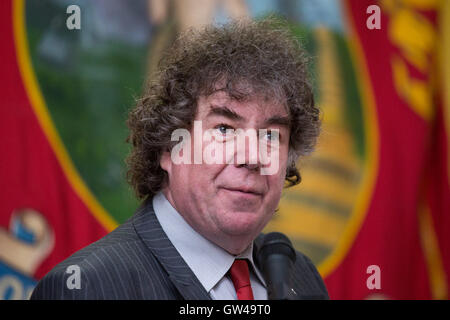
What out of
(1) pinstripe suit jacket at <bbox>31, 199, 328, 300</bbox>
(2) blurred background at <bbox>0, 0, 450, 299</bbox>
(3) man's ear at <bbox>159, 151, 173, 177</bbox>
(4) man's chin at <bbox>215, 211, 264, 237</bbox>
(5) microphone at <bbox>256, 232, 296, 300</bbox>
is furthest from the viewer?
(2) blurred background at <bbox>0, 0, 450, 299</bbox>

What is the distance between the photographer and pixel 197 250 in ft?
4.60

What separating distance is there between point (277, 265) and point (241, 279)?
0.32 metres

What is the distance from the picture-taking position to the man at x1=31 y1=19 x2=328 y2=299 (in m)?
1.31

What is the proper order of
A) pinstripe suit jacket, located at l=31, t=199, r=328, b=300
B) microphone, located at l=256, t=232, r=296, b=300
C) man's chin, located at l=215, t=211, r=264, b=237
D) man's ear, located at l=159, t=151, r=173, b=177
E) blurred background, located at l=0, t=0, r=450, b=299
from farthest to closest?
blurred background, located at l=0, t=0, r=450, b=299 < man's ear, located at l=159, t=151, r=173, b=177 < man's chin, located at l=215, t=211, r=264, b=237 < pinstripe suit jacket, located at l=31, t=199, r=328, b=300 < microphone, located at l=256, t=232, r=296, b=300

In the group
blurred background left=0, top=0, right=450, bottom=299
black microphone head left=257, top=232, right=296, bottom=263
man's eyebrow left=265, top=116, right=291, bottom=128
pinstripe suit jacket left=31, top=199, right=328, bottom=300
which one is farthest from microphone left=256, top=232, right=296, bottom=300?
blurred background left=0, top=0, right=450, bottom=299

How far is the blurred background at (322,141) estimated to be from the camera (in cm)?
272

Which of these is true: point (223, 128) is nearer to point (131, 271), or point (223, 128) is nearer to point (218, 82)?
point (218, 82)

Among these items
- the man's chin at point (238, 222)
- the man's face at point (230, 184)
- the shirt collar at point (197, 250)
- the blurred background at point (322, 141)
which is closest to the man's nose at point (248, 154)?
the man's face at point (230, 184)

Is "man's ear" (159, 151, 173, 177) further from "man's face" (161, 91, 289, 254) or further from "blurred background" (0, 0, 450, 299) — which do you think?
"blurred background" (0, 0, 450, 299)

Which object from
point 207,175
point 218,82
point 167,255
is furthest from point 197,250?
point 218,82

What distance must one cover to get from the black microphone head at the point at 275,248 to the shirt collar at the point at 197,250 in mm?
239

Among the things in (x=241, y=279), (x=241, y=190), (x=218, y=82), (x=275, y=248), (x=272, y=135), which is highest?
(x=218, y=82)

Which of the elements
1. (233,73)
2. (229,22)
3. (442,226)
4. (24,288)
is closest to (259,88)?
(233,73)
